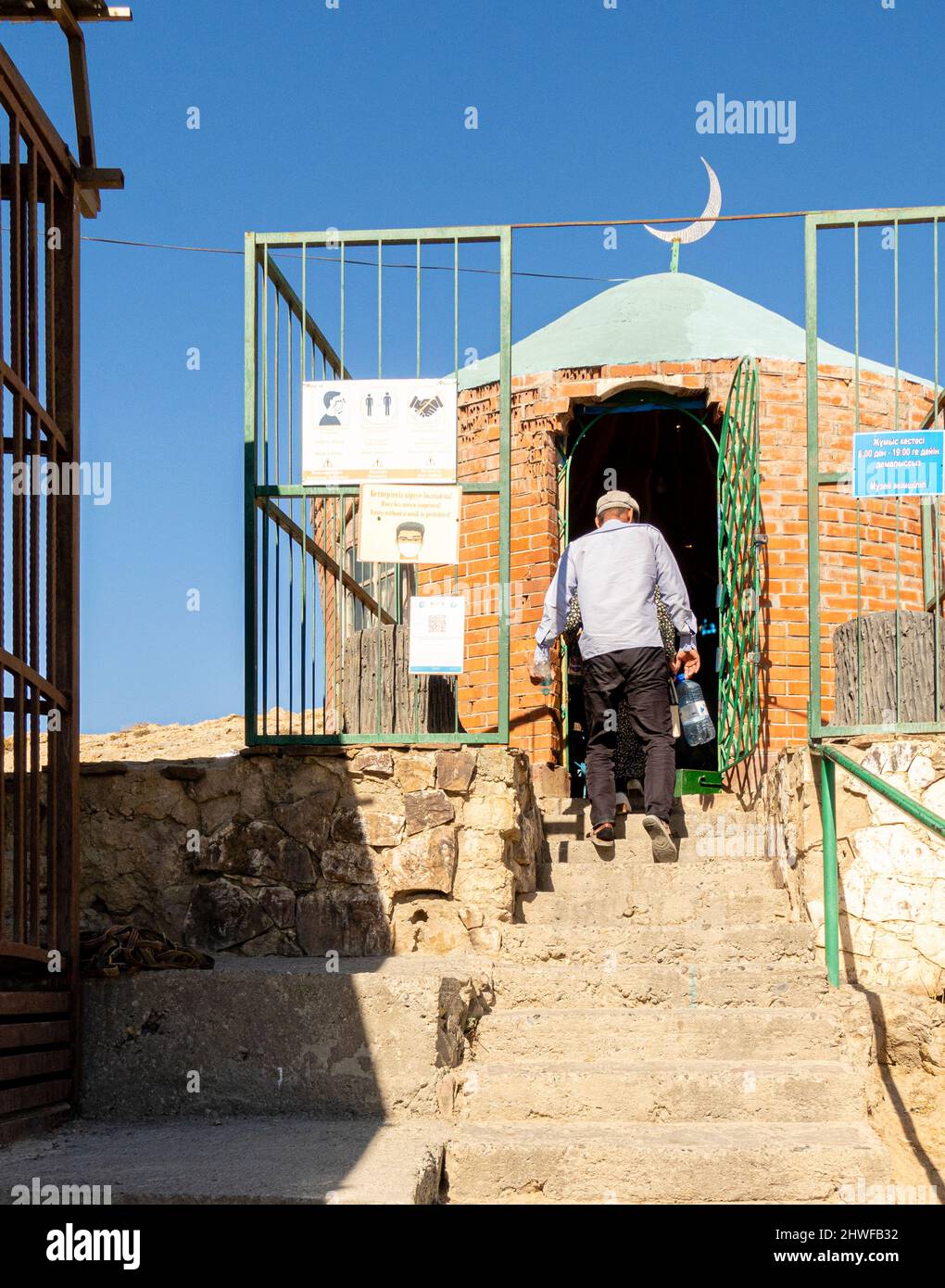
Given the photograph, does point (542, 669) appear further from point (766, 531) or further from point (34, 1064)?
point (34, 1064)

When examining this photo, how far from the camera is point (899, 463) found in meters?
6.31

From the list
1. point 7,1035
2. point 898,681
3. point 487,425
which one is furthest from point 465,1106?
point 487,425

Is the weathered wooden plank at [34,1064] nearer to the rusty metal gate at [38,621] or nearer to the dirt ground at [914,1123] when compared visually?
the rusty metal gate at [38,621]

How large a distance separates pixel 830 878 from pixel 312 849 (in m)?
2.09

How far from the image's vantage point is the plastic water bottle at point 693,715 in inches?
295

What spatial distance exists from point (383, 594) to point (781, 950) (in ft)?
14.7

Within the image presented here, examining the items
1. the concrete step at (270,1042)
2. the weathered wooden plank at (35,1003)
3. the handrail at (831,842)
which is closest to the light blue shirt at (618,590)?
the handrail at (831,842)

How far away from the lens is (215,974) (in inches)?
Result: 208

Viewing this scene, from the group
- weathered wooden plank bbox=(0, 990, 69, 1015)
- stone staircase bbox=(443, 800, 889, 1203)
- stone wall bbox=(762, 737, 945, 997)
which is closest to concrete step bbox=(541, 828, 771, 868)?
stone staircase bbox=(443, 800, 889, 1203)

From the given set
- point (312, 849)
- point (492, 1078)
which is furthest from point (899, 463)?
point (492, 1078)

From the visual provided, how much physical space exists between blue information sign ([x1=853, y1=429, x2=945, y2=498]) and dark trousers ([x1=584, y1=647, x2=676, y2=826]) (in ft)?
3.92

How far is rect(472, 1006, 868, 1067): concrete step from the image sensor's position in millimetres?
5289

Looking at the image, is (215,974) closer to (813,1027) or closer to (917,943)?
(813,1027)

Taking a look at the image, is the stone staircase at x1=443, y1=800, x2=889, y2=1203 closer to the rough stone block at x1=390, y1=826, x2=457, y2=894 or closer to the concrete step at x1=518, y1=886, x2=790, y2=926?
the concrete step at x1=518, y1=886, x2=790, y2=926
